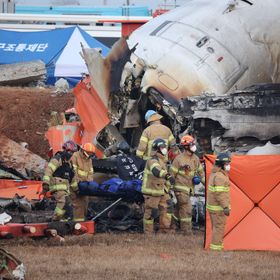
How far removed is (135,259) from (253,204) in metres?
1.93

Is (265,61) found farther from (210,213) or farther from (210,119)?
(210,213)

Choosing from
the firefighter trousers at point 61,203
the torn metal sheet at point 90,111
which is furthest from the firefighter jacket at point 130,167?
the torn metal sheet at point 90,111

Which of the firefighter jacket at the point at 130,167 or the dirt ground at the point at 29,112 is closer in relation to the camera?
the firefighter jacket at the point at 130,167

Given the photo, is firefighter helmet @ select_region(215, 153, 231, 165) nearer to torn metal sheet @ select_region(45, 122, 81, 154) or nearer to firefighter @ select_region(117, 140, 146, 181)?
firefighter @ select_region(117, 140, 146, 181)

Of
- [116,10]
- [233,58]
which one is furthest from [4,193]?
[116,10]

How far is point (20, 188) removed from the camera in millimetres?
13836

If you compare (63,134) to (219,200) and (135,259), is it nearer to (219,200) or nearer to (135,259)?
(219,200)

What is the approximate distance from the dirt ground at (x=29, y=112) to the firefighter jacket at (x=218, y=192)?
8.68 metres

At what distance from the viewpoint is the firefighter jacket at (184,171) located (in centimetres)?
1138

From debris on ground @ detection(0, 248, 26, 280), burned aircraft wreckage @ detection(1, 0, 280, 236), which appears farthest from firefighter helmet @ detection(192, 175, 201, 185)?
debris on ground @ detection(0, 248, 26, 280)

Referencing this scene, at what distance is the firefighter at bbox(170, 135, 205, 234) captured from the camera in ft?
37.3

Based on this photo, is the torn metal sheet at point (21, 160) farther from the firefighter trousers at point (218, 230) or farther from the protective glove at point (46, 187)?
the firefighter trousers at point (218, 230)

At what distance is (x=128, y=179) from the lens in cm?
1198

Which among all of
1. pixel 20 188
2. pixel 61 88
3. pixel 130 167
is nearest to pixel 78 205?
pixel 130 167
